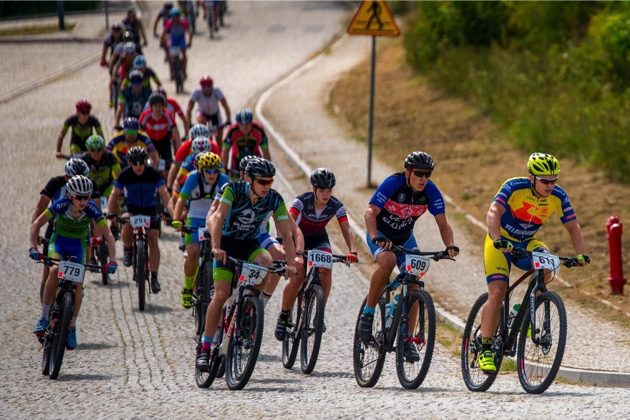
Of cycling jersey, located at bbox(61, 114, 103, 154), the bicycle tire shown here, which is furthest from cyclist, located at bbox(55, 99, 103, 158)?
the bicycle tire

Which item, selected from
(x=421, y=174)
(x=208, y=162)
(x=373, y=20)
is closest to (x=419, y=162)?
(x=421, y=174)

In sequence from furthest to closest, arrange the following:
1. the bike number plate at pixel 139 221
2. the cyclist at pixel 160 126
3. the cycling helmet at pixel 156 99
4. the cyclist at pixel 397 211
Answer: the cyclist at pixel 160 126, the cycling helmet at pixel 156 99, the bike number plate at pixel 139 221, the cyclist at pixel 397 211

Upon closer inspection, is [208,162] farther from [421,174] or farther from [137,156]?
[421,174]

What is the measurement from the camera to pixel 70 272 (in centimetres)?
1270

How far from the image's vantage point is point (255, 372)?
1247 cm

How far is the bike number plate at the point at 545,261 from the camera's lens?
10641 mm

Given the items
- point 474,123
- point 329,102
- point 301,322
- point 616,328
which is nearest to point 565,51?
point 474,123

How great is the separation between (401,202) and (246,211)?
53.9 inches

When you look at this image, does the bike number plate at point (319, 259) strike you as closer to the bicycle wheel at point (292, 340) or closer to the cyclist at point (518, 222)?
the bicycle wheel at point (292, 340)

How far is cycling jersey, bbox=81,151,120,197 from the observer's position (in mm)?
16828

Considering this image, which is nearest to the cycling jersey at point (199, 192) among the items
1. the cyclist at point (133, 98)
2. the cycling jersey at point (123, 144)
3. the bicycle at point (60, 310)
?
the bicycle at point (60, 310)

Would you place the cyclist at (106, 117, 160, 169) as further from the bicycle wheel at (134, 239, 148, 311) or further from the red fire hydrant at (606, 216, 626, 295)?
the red fire hydrant at (606, 216, 626, 295)

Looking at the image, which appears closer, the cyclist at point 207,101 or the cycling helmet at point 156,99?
the cycling helmet at point 156,99

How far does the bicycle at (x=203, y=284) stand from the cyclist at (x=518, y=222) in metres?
3.57
